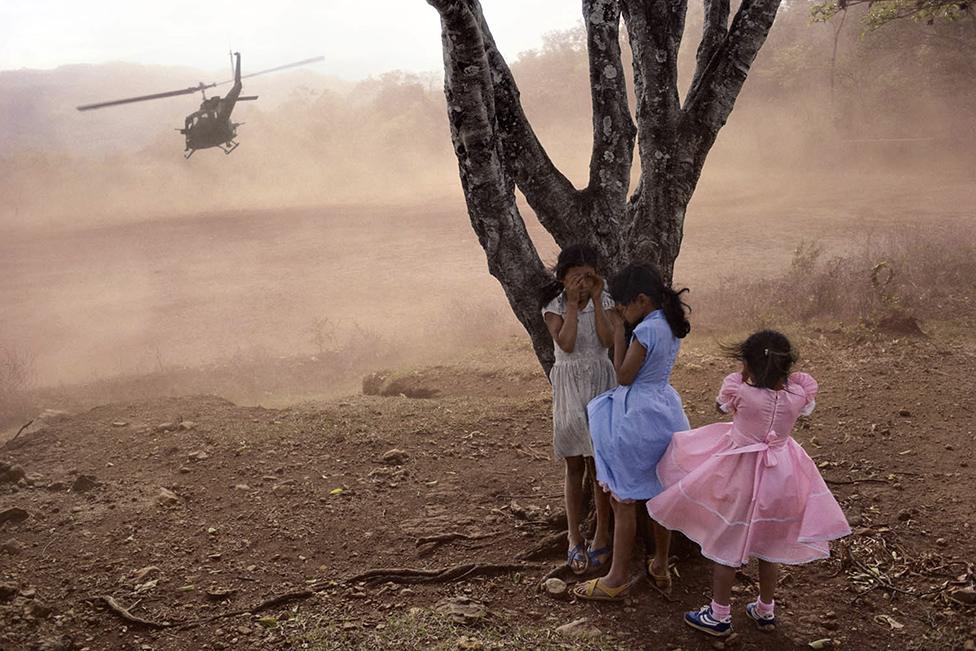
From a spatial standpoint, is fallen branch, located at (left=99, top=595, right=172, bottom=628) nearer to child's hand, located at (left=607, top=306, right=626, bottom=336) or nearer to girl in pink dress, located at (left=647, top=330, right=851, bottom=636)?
girl in pink dress, located at (left=647, top=330, right=851, bottom=636)

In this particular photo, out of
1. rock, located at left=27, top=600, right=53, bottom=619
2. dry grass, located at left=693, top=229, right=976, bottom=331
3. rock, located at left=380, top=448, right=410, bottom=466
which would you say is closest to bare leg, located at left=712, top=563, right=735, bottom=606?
rock, located at left=380, top=448, right=410, bottom=466

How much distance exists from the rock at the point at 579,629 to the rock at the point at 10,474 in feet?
13.7

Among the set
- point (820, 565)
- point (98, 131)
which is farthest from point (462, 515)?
point (98, 131)

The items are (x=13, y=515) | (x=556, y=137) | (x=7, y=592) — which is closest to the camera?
(x=7, y=592)

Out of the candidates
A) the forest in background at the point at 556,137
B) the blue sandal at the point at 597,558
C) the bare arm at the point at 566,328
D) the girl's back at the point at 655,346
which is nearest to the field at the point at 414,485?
the blue sandal at the point at 597,558

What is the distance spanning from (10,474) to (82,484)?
60 centimetres

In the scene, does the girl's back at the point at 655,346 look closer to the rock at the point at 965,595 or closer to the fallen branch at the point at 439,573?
the fallen branch at the point at 439,573

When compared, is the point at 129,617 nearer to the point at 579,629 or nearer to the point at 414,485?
the point at 414,485

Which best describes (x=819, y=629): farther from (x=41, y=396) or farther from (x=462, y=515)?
(x=41, y=396)

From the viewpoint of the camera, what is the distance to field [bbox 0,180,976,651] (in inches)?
141

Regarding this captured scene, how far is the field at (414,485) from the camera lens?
3.58 meters

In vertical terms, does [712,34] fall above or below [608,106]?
above

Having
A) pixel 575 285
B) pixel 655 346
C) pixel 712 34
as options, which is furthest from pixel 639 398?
pixel 712 34

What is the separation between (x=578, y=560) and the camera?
151 inches
